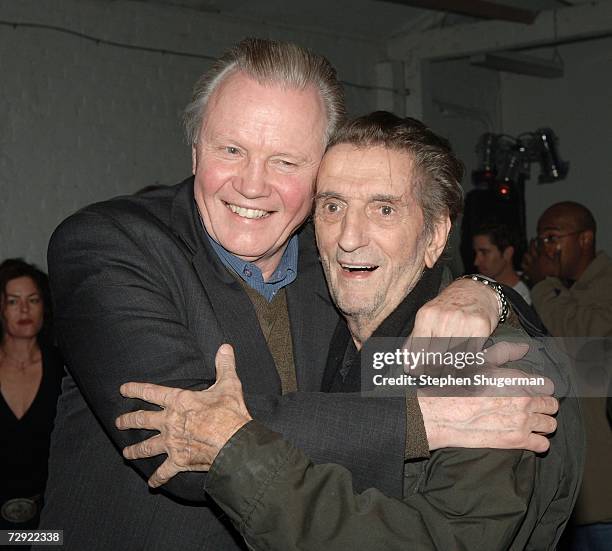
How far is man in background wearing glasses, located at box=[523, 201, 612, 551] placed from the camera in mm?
3738

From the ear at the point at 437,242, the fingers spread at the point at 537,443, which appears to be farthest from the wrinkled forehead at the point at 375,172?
the fingers spread at the point at 537,443

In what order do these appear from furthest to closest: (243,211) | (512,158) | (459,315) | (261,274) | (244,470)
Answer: (512,158)
(261,274)
(243,211)
(459,315)
(244,470)

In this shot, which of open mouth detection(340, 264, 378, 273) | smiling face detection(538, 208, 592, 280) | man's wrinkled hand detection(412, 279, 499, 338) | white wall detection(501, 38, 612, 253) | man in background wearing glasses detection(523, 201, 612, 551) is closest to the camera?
man's wrinkled hand detection(412, 279, 499, 338)

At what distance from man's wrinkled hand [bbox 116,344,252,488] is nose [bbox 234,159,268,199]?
1.74 feet

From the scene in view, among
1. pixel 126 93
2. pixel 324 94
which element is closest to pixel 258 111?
pixel 324 94

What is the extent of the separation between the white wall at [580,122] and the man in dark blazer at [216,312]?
25.0 feet

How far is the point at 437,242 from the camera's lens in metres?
2.05

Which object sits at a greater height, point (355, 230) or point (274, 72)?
point (274, 72)

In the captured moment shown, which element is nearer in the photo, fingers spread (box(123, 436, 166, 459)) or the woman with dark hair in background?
fingers spread (box(123, 436, 166, 459))

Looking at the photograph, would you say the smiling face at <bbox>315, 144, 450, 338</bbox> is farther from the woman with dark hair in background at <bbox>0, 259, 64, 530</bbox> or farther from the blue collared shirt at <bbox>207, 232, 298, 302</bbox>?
the woman with dark hair in background at <bbox>0, 259, 64, 530</bbox>

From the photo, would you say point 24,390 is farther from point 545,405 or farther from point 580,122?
point 580,122

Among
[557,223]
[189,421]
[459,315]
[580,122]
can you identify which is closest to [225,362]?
[189,421]

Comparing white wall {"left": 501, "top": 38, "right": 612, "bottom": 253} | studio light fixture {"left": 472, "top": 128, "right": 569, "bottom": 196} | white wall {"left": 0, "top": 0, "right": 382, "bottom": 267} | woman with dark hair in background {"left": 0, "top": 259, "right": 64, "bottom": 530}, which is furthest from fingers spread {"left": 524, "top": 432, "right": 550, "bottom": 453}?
white wall {"left": 501, "top": 38, "right": 612, "bottom": 253}

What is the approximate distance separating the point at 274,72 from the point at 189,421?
0.91m
